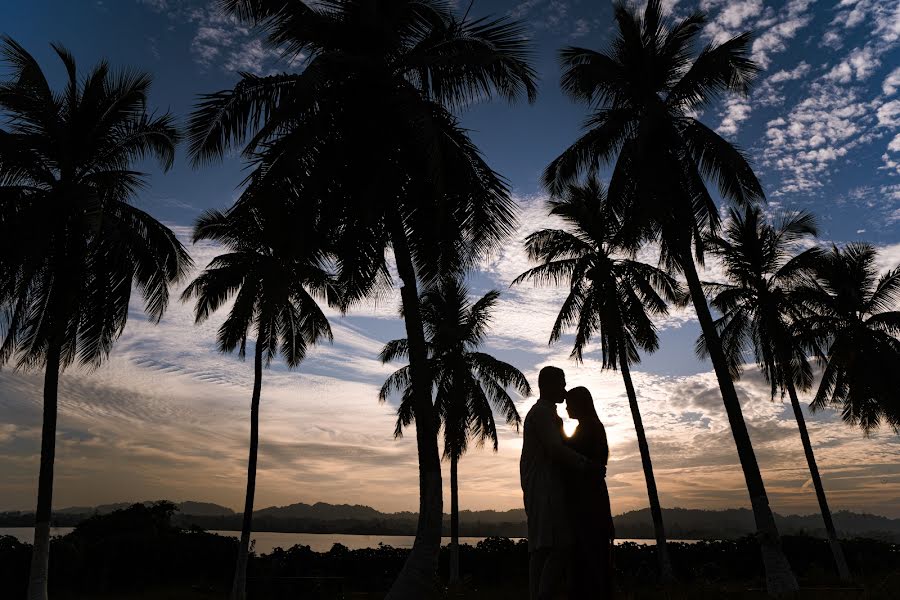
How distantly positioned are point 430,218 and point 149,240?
304 inches

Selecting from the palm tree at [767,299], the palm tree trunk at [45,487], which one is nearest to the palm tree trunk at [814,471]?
the palm tree at [767,299]

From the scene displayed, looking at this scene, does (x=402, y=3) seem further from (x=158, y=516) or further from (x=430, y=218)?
(x=158, y=516)

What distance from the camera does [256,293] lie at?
765 inches

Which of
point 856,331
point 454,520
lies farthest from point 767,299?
point 454,520

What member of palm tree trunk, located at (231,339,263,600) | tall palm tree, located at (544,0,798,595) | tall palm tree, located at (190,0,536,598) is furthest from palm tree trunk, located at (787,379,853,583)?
palm tree trunk, located at (231,339,263,600)

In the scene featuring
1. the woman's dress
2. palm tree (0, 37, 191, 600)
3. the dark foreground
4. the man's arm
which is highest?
palm tree (0, 37, 191, 600)

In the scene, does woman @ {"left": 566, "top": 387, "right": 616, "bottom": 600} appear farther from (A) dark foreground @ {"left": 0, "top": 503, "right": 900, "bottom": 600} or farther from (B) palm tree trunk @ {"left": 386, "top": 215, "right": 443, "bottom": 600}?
(A) dark foreground @ {"left": 0, "top": 503, "right": 900, "bottom": 600}

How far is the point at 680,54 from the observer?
50.6 ft

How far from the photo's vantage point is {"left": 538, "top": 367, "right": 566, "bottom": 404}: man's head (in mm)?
4328

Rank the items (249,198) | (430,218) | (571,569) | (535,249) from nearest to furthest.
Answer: (571,569), (249,198), (430,218), (535,249)

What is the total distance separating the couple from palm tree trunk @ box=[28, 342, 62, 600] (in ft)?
38.8

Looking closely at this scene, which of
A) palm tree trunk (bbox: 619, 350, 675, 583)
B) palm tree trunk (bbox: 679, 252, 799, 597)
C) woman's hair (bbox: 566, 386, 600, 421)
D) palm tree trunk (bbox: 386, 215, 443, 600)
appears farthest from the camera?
palm tree trunk (bbox: 619, 350, 675, 583)

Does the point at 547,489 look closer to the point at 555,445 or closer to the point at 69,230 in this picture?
the point at 555,445

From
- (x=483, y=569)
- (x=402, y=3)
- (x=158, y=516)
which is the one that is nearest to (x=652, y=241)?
(x=402, y=3)
